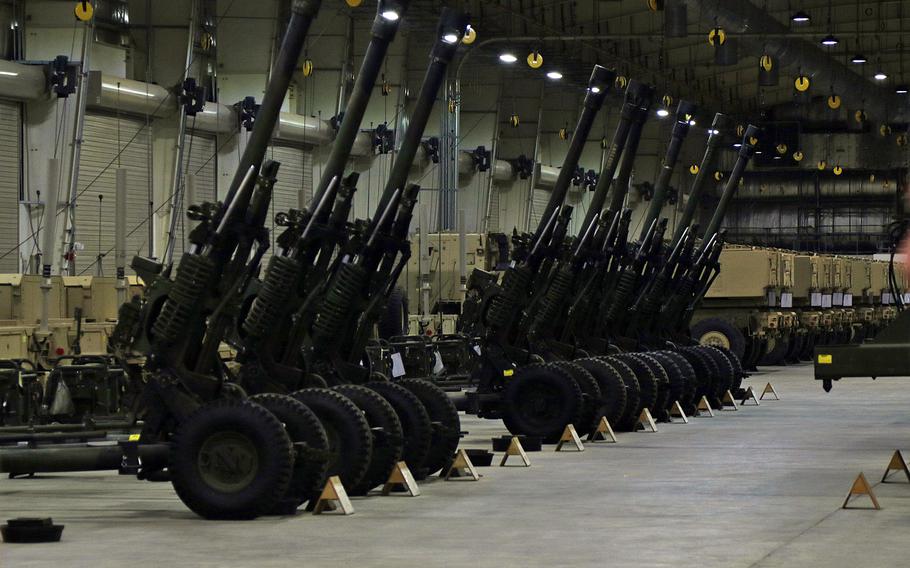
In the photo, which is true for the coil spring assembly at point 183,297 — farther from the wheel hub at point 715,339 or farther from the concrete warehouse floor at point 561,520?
the wheel hub at point 715,339

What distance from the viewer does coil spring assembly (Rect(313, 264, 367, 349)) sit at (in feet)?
47.7

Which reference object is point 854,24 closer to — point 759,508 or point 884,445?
point 884,445

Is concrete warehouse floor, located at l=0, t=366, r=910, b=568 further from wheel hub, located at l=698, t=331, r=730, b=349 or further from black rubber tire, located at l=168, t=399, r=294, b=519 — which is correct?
wheel hub, located at l=698, t=331, r=730, b=349

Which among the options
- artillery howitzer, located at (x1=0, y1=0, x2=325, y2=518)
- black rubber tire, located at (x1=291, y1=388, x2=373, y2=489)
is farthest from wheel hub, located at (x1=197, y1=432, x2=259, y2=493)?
black rubber tire, located at (x1=291, y1=388, x2=373, y2=489)

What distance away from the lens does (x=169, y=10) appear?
106ft

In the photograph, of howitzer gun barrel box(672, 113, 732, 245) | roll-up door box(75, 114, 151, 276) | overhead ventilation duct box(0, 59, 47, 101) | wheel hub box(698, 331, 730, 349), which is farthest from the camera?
wheel hub box(698, 331, 730, 349)

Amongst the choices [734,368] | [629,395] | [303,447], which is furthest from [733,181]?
[303,447]

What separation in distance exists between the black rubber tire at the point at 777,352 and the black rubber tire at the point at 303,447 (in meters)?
28.2

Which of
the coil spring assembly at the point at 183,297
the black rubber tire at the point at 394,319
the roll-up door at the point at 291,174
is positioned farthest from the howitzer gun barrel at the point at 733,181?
the coil spring assembly at the point at 183,297

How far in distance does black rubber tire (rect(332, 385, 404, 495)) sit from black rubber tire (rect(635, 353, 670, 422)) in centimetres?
806

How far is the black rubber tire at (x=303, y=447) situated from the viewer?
1211 centimetres

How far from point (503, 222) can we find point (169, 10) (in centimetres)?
1917

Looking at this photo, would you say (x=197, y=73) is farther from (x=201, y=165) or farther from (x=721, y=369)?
(x=721, y=369)

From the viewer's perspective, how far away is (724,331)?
114 ft
